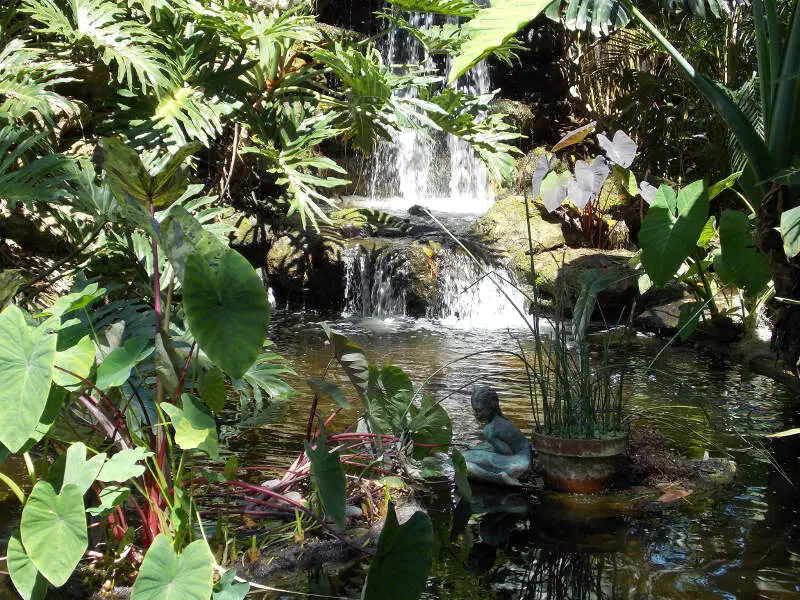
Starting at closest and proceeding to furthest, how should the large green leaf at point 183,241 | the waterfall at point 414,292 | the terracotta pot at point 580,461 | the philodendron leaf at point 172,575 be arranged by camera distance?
the philodendron leaf at point 172,575, the large green leaf at point 183,241, the terracotta pot at point 580,461, the waterfall at point 414,292

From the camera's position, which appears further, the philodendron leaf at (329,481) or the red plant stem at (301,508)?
the red plant stem at (301,508)

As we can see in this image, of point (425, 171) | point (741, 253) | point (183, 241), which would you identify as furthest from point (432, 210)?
point (183, 241)

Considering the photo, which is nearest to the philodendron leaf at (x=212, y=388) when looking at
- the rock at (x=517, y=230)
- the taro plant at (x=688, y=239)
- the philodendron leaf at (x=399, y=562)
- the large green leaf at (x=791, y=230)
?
the philodendron leaf at (x=399, y=562)

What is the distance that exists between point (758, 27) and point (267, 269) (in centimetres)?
659

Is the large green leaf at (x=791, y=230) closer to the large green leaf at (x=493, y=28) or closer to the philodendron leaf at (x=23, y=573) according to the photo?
the large green leaf at (x=493, y=28)

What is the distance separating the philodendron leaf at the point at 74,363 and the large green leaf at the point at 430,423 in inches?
50.7

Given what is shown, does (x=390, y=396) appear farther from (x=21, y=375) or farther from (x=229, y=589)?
(x=21, y=375)

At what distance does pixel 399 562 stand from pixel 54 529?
88 cm

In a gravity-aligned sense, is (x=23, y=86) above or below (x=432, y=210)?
above

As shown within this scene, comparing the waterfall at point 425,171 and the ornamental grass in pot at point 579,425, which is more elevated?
the waterfall at point 425,171

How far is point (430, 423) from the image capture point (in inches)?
129

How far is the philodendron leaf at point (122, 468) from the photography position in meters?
2.24

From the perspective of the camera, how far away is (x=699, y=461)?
12.6 feet

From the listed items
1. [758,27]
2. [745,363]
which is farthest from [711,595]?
[745,363]
